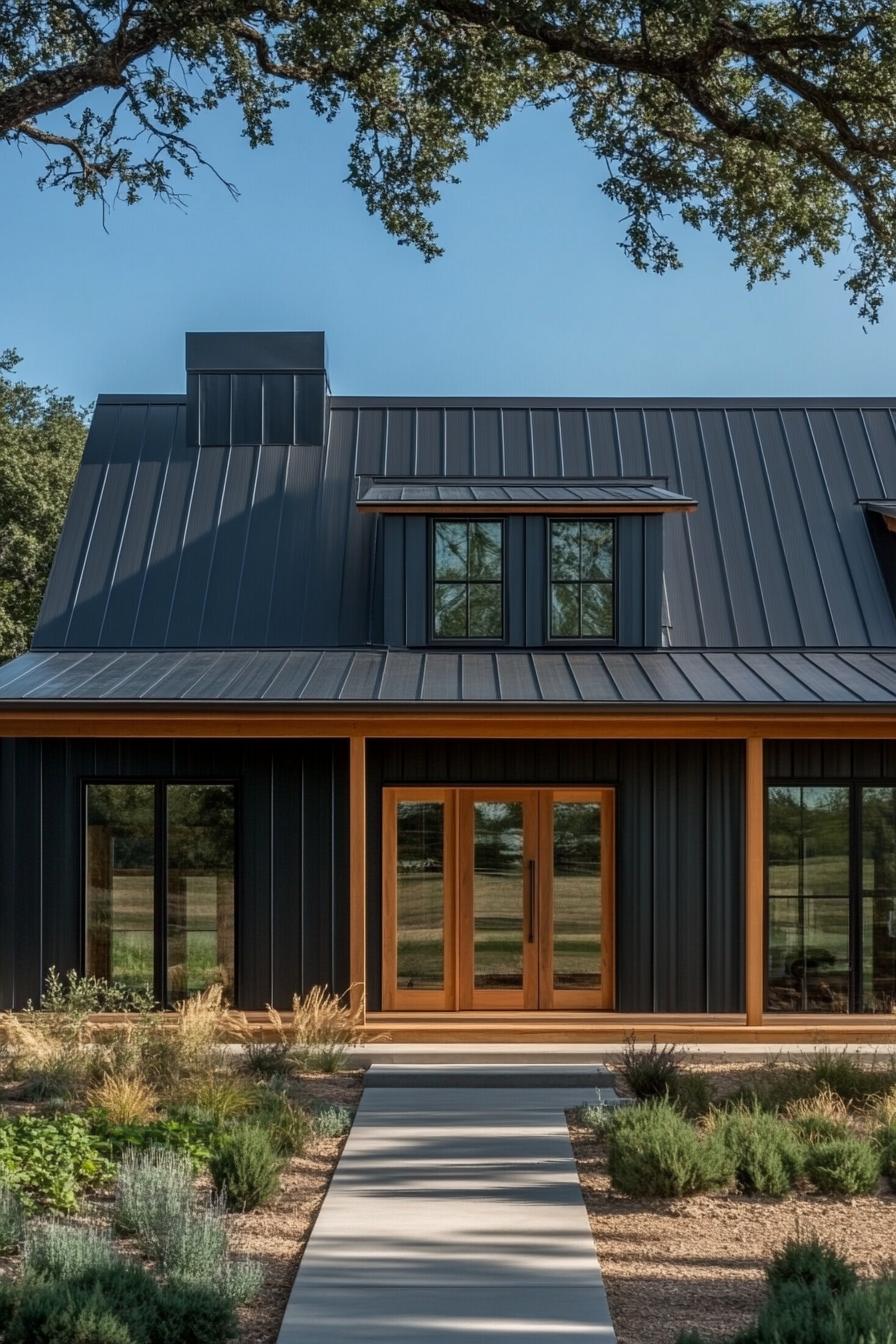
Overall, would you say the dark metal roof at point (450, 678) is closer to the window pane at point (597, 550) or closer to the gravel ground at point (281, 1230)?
the window pane at point (597, 550)

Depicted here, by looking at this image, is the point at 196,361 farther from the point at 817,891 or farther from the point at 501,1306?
the point at 501,1306

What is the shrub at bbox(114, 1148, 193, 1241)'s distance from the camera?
6.91m

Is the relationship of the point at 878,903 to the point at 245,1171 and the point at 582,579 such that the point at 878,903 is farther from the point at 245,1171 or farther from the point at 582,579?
the point at 245,1171

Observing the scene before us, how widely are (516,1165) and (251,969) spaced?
5432 millimetres

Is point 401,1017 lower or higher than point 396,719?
lower

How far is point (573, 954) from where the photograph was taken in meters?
14.0

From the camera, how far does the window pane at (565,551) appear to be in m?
15.4

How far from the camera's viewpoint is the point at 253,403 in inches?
698

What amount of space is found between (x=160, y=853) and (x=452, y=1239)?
7228mm

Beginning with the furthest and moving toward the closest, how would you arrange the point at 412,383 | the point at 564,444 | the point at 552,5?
the point at 412,383, the point at 564,444, the point at 552,5

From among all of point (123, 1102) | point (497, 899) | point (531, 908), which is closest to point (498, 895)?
point (497, 899)

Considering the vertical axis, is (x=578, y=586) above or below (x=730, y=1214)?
above

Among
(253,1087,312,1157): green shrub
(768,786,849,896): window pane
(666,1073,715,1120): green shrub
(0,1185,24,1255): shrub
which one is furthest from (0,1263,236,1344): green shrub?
(768,786,849,896): window pane

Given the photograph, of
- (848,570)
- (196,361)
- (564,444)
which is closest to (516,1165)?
(848,570)
